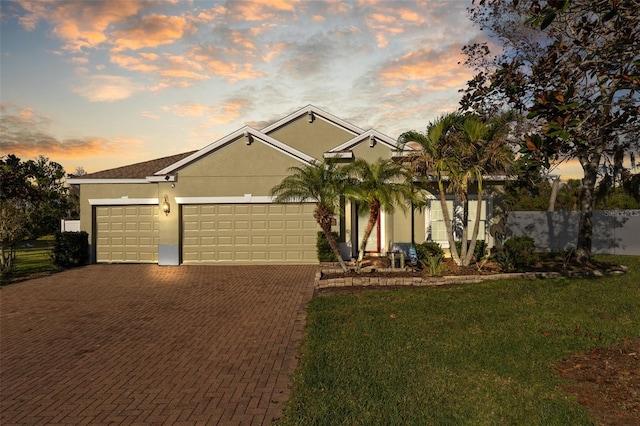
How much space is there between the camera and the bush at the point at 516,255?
44.9ft

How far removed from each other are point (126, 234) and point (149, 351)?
499 inches

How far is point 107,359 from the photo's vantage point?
22.3 feet

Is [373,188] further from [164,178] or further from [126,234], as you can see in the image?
[126,234]

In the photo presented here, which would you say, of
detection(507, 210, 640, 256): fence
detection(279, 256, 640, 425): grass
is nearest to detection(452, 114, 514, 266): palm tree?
detection(279, 256, 640, 425): grass

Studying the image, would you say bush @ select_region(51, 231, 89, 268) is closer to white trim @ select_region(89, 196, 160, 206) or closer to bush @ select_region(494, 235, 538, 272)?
white trim @ select_region(89, 196, 160, 206)

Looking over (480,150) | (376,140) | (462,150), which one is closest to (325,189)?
(462,150)

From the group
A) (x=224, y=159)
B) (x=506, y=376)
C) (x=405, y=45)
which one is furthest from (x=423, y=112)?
(x=506, y=376)

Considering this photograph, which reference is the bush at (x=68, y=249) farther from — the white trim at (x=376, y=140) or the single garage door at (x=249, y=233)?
the white trim at (x=376, y=140)

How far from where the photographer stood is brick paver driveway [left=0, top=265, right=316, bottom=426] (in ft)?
16.6

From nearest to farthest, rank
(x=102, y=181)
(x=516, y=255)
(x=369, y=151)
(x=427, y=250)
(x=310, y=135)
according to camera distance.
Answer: (x=516, y=255) → (x=427, y=250) → (x=369, y=151) → (x=102, y=181) → (x=310, y=135)

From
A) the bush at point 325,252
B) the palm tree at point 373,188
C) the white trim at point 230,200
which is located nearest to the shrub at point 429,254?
the palm tree at point 373,188

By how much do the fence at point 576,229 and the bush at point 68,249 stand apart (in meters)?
19.5

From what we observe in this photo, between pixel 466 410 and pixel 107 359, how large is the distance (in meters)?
5.38

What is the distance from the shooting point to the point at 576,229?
21203 millimetres
